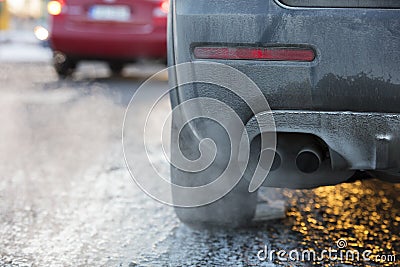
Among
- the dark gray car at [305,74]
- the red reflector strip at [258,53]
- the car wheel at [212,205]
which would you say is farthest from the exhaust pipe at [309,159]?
the car wheel at [212,205]

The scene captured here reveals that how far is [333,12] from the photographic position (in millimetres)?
2529

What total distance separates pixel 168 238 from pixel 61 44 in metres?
6.38

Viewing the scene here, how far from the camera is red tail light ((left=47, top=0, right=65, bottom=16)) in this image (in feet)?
30.2

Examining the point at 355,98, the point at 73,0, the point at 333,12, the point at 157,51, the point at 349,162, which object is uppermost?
the point at 333,12

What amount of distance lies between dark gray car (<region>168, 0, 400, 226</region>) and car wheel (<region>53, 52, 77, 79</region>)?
23.9 ft

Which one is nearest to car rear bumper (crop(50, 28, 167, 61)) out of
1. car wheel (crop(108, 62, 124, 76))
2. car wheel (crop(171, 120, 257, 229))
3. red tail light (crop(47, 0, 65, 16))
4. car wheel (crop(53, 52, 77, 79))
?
red tail light (crop(47, 0, 65, 16))

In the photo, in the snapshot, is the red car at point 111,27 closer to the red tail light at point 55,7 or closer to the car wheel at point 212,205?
the red tail light at point 55,7

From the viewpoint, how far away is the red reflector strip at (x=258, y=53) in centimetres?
255

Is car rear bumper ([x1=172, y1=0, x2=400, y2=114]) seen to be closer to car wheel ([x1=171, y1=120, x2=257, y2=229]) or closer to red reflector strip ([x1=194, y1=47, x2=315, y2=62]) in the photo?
red reflector strip ([x1=194, y1=47, x2=315, y2=62])

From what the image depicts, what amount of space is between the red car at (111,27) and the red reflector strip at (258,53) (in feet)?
21.1

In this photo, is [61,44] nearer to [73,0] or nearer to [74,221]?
[73,0]

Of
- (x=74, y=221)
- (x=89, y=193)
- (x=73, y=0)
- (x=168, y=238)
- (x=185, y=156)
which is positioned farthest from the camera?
(x=73, y=0)

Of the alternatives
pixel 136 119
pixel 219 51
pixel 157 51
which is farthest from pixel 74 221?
pixel 157 51

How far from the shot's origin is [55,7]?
9.27m
